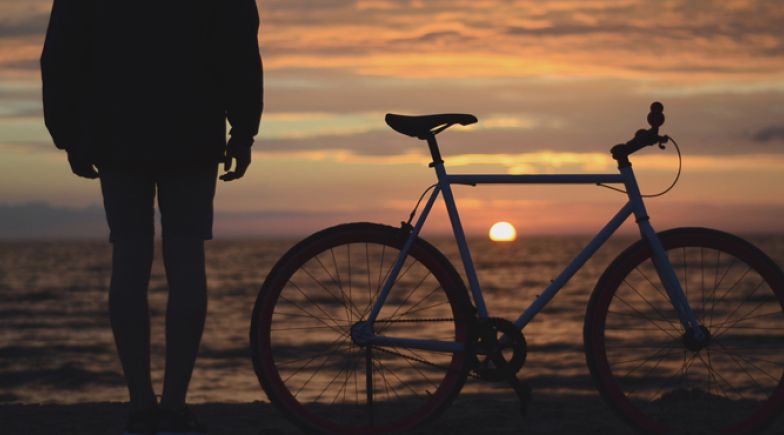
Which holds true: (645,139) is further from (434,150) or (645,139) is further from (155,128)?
(155,128)

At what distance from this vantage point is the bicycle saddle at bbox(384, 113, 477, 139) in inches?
154

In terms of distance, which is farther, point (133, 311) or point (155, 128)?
point (133, 311)

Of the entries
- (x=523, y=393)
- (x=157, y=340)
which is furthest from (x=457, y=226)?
(x=157, y=340)

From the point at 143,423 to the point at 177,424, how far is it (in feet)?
0.42

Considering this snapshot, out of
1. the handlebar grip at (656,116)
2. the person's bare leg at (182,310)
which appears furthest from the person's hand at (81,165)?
the handlebar grip at (656,116)

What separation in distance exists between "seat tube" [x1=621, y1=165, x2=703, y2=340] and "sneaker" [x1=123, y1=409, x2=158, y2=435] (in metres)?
2.11

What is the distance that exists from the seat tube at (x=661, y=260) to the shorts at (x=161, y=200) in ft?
5.68

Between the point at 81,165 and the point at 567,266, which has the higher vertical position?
the point at 81,165

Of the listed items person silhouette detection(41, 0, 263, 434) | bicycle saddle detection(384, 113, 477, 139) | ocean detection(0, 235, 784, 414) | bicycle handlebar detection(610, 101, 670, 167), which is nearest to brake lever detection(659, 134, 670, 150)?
bicycle handlebar detection(610, 101, 670, 167)

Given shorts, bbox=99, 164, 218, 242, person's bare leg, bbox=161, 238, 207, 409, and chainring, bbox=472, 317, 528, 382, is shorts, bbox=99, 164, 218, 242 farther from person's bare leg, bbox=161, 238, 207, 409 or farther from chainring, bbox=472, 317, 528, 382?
chainring, bbox=472, 317, 528, 382

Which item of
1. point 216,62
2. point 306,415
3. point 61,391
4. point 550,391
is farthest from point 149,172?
point 61,391

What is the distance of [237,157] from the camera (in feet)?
12.2

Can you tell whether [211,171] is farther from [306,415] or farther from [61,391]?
[61,391]

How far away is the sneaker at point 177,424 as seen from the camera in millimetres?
3656
